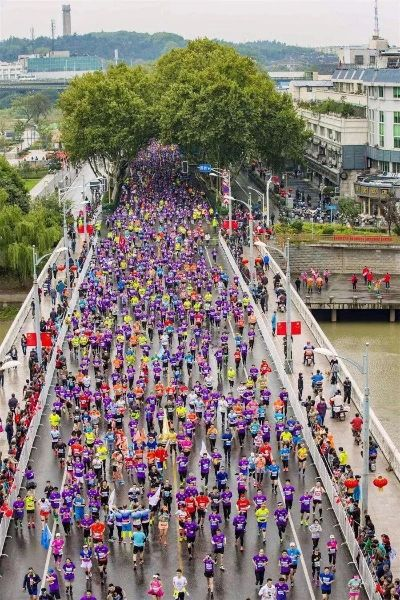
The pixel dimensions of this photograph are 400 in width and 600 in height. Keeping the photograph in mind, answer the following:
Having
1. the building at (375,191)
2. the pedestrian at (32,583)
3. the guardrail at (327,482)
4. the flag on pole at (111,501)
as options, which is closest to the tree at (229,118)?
the building at (375,191)

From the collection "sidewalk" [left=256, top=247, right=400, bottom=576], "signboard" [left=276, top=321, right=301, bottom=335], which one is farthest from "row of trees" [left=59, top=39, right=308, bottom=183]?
"signboard" [left=276, top=321, right=301, bottom=335]

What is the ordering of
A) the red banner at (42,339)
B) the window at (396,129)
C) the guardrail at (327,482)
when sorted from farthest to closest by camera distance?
the window at (396,129), the red banner at (42,339), the guardrail at (327,482)

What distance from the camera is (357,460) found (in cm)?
3544

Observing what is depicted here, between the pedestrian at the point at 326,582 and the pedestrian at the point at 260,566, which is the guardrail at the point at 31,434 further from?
the pedestrian at the point at 326,582

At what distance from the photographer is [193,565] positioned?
1115 inches

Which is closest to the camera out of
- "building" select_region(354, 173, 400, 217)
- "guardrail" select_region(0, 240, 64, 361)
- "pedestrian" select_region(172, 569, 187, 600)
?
"pedestrian" select_region(172, 569, 187, 600)

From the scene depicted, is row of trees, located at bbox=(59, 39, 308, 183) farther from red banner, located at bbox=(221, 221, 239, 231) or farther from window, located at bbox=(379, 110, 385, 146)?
red banner, located at bbox=(221, 221, 239, 231)

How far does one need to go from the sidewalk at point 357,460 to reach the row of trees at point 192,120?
43730 mm

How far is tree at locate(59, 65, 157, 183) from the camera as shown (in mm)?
96250

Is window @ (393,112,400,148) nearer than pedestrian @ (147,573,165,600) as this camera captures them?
No

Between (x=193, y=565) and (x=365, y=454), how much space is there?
17.0ft

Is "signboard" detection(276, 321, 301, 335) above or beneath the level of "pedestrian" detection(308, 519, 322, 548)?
above

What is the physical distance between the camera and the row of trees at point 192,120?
92.9 metres

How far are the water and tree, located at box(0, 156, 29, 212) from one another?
88.8 ft
